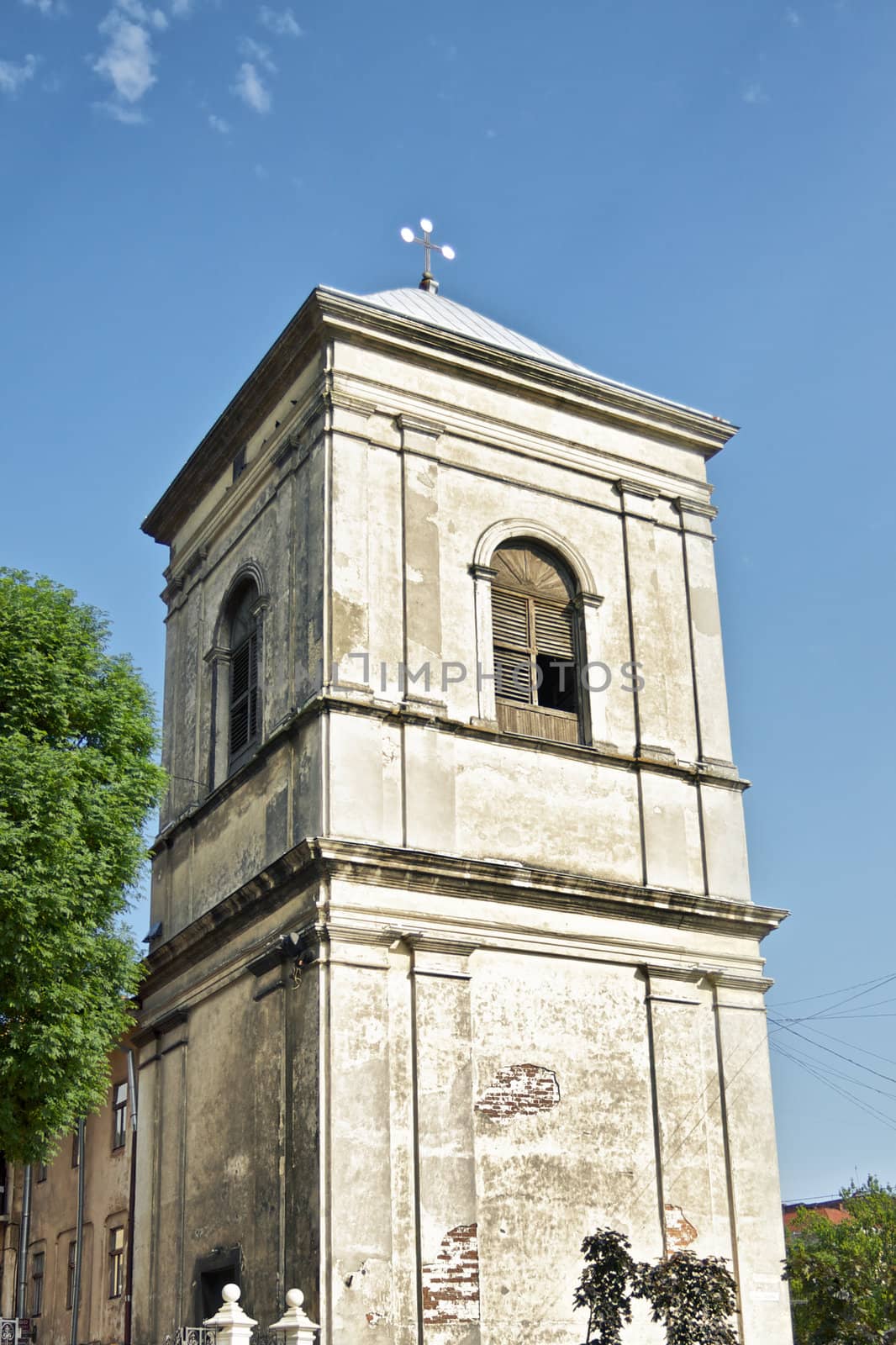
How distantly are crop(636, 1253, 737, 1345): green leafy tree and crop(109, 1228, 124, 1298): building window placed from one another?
8462mm

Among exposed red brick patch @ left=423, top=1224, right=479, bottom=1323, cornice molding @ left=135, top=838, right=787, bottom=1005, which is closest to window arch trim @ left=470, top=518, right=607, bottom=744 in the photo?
cornice molding @ left=135, top=838, right=787, bottom=1005

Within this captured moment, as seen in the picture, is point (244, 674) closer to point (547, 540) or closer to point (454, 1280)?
point (547, 540)

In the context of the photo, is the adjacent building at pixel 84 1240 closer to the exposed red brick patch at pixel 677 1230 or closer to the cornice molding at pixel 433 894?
the cornice molding at pixel 433 894

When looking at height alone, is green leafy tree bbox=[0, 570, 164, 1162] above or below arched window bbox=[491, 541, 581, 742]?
below

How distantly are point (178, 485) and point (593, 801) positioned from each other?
8.35m

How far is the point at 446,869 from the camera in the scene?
1756cm

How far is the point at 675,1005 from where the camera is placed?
18.8m

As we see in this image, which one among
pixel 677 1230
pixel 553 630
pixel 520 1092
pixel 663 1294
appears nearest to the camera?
pixel 663 1294

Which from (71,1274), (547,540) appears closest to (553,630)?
(547,540)

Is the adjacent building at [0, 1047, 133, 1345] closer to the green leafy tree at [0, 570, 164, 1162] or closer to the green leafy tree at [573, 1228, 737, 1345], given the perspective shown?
the green leafy tree at [0, 570, 164, 1162]

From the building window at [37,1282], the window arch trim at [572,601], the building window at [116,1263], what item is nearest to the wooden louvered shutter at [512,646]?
the window arch trim at [572,601]

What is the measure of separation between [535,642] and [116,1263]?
10.1 meters

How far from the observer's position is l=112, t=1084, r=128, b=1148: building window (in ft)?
74.1

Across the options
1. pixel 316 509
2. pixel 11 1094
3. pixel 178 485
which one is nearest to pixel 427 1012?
pixel 11 1094
